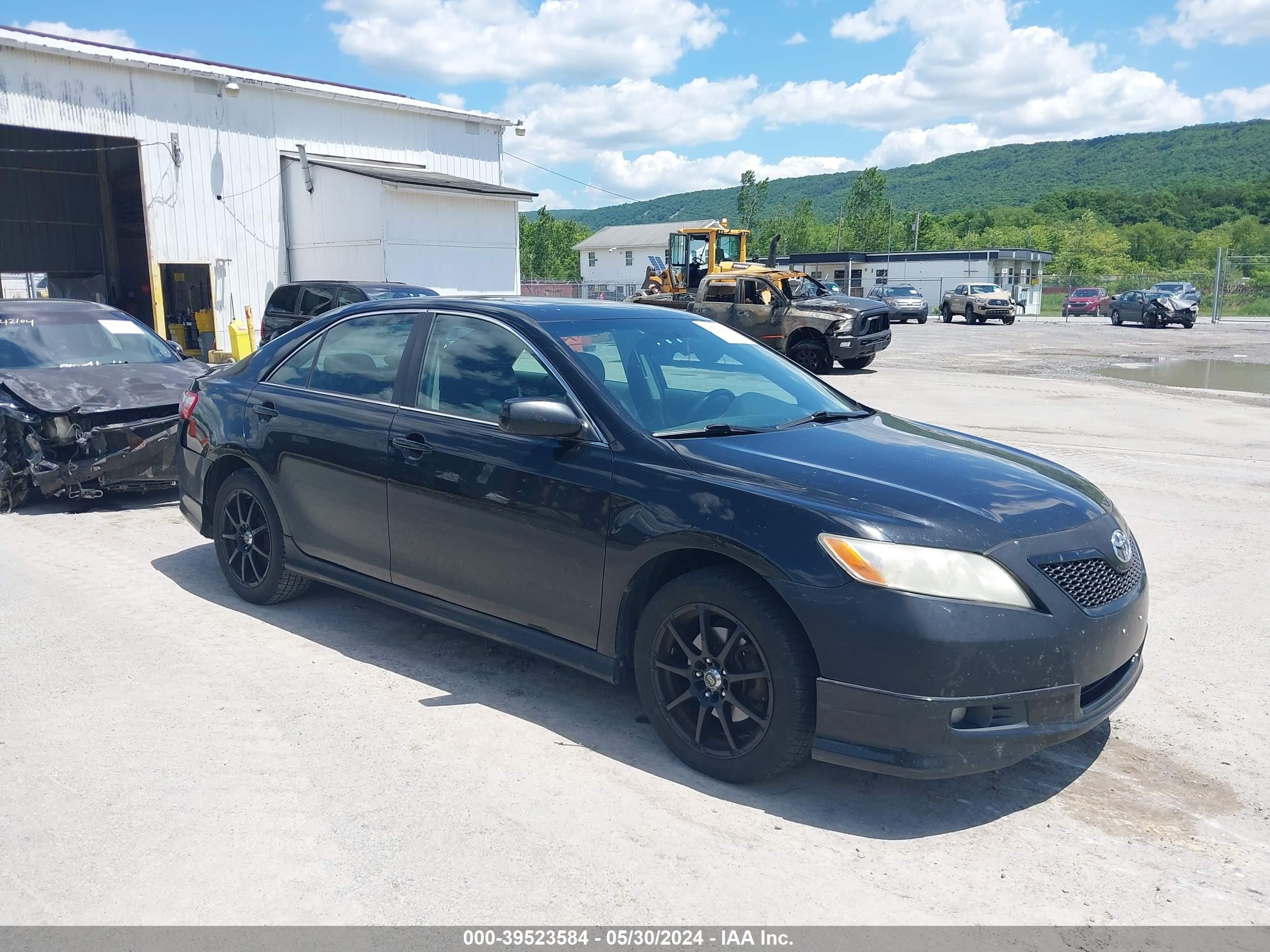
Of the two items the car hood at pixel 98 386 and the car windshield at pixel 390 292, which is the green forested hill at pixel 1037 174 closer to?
the car windshield at pixel 390 292

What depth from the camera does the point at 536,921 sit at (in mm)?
2820

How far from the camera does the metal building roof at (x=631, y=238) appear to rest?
84375 mm

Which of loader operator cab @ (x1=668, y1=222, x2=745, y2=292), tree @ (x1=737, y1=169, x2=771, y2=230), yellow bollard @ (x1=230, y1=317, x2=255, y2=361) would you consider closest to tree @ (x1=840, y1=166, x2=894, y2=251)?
tree @ (x1=737, y1=169, x2=771, y2=230)

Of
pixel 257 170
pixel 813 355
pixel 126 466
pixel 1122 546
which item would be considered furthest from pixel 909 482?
pixel 257 170

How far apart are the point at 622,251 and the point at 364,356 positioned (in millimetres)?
84048

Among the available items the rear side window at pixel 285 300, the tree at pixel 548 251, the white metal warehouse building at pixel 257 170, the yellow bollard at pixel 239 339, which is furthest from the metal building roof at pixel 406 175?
the tree at pixel 548 251

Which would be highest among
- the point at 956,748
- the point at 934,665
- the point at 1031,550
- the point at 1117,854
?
the point at 1031,550

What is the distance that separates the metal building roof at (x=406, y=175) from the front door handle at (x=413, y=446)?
18502 mm

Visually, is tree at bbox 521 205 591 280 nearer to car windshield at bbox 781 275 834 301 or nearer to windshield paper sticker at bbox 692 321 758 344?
car windshield at bbox 781 275 834 301

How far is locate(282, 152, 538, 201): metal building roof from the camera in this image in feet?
72.8

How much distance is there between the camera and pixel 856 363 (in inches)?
796

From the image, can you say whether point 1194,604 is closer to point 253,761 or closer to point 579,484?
point 579,484
